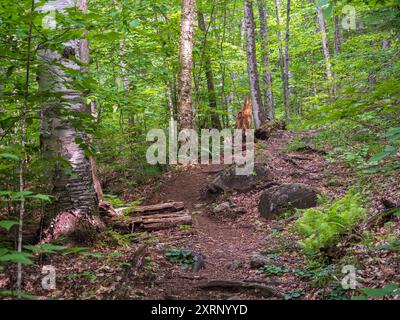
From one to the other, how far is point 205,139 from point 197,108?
121cm

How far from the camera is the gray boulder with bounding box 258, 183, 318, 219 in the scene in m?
7.76

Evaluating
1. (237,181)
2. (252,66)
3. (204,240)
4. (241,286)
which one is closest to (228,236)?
(204,240)

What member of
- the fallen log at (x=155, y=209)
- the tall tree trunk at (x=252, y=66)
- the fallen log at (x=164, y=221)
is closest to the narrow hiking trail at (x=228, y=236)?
the fallen log at (x=164, y=221)

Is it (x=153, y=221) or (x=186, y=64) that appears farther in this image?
(x=186, y=64)

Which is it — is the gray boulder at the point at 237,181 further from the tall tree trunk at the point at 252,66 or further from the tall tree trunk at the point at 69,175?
the tall tree trunk at the point at 252,66

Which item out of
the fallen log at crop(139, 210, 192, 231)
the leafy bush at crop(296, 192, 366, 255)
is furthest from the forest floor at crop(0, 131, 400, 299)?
the leafy bush at crop(296, 192, 366, 255)

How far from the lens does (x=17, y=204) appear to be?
5230 millimetres

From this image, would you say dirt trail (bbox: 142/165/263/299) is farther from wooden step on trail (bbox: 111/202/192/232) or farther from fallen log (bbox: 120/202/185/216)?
fallen log (bbox: 120/202/185/216)

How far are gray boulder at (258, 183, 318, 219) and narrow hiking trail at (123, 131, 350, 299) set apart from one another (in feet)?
0.97

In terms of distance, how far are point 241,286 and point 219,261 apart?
52.6 inches

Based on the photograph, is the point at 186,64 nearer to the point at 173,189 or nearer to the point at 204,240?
the point at 173,189

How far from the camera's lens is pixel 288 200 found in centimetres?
787

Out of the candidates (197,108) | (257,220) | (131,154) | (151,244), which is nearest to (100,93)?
(151,244)

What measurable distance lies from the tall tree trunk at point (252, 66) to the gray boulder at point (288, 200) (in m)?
7.13
